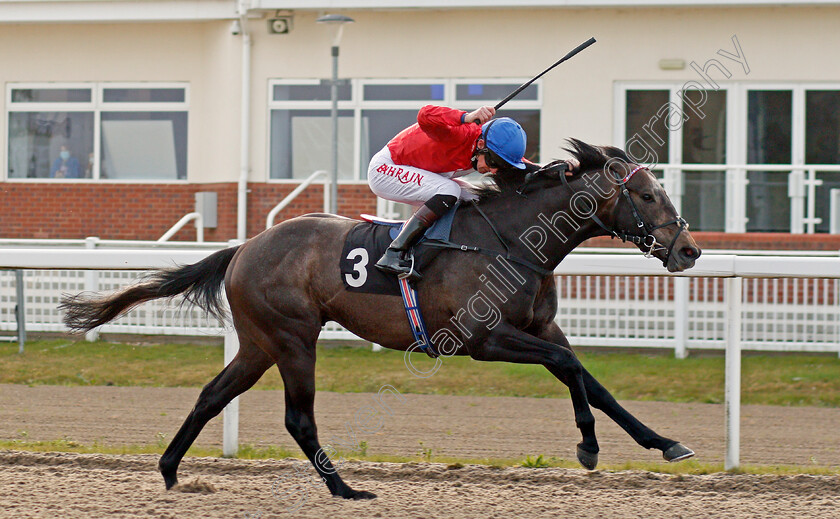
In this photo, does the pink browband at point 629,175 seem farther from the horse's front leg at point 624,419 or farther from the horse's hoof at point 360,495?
the horse's hoof at point 360,495

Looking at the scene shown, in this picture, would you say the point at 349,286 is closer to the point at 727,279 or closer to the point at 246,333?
the point at 246,333

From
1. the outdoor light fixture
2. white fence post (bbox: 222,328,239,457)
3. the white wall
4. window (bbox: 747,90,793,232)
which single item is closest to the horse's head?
white fence post (bbox: 222,328,239,457)

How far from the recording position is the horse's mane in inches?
179

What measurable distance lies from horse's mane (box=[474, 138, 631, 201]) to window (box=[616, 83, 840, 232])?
19.4ft

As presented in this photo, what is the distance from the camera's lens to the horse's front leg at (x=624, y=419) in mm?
4301

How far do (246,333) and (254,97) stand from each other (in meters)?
7.29

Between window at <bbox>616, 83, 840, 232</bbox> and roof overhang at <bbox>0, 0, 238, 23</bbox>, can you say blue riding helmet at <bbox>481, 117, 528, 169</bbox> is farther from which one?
roof overhang at <bbox>0, 0, 238, 23</bbox>

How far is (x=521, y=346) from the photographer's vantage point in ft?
14.1

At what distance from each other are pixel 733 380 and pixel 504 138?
71.8 inches

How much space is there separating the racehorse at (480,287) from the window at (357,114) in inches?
261

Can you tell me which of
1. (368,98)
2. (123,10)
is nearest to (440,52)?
(368,98)

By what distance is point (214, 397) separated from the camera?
4832 mm

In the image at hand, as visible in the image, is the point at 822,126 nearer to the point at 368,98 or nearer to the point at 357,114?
the point at 368,98

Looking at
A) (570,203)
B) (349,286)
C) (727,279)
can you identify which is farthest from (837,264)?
(349,286)
